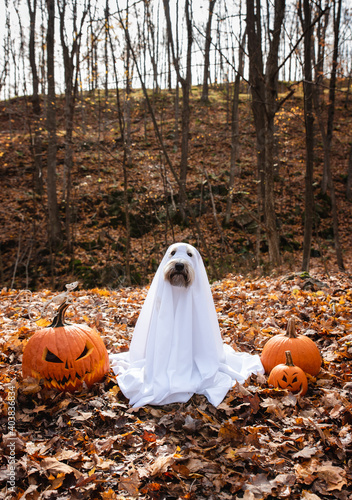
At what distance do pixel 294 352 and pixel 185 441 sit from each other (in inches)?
65.2

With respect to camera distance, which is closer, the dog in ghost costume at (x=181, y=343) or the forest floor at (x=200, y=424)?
the forest floor at (x=200, y=424)

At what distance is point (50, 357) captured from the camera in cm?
373

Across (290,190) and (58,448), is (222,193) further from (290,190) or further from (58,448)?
(58,448)

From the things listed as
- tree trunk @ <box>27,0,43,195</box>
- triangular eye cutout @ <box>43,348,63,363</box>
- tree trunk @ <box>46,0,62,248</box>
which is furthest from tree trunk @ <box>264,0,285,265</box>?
tree trunk @ <box>27,0,43,195</box>

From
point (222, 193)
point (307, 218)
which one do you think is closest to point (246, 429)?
point (307, 218)

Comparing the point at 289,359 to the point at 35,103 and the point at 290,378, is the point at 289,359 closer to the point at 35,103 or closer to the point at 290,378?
the point at 290,378

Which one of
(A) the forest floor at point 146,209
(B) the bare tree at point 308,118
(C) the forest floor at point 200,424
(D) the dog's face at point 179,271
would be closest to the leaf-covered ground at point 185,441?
(C) the forest floor at point 200,424

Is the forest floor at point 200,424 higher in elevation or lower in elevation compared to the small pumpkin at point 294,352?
lower

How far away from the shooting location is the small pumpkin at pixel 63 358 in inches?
145

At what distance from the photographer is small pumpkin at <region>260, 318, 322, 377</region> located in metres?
4.00

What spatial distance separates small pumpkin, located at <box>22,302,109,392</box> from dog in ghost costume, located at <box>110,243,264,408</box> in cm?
44

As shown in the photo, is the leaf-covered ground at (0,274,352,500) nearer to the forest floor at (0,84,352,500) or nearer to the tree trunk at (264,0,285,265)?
the forest floor at (0,84,352,500)

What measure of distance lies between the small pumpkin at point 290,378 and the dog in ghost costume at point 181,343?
424mm

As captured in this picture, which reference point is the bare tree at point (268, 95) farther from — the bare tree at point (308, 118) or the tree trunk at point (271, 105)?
the bare tree at point (308, 118)
